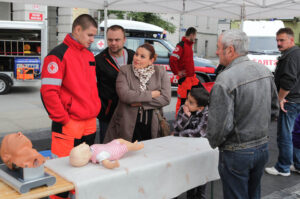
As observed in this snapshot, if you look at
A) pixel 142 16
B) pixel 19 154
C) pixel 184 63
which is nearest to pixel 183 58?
pixel 184 63

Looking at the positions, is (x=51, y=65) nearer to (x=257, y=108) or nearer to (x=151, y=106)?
(x=151, y=106)

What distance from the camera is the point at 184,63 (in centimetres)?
714

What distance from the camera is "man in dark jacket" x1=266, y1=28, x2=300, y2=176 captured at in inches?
157

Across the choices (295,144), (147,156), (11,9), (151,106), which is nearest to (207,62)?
(295,144)

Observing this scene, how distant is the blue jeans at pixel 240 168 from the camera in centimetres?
233

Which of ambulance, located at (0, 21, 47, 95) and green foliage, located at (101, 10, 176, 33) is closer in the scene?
ambulance, located at (0, 21, 47, 95)

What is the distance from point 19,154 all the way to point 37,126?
5.22m

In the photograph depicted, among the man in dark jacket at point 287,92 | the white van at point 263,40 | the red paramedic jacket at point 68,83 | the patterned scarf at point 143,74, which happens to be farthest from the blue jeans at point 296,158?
the white van at point 263,40

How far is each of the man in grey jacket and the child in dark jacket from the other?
676 millimetres

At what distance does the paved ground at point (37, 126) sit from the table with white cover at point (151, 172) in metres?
1.07

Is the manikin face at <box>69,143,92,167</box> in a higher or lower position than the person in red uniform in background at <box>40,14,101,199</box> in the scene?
lower

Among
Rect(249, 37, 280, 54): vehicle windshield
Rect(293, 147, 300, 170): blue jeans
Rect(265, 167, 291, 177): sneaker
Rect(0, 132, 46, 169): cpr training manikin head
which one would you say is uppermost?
Rect(249, 37, 280, 54): vehicle windshield

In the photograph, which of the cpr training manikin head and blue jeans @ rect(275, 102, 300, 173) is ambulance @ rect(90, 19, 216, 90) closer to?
blue jeans @ rect(275, 102, 300, 173)

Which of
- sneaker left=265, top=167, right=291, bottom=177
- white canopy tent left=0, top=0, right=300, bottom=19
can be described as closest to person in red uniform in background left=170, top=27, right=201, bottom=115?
white canopy tent left=0, top=0, right=300, bottom=19
